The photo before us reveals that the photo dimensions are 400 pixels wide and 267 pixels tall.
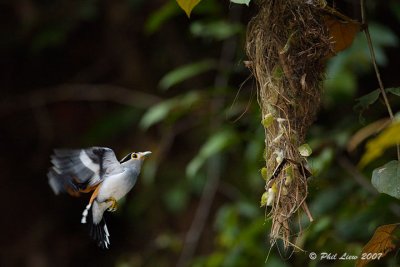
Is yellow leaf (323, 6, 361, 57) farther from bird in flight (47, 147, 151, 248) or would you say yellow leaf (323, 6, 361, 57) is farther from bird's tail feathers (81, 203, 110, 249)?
bird's tail feathers (81, 203, 110, 249)

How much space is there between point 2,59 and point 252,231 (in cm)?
260

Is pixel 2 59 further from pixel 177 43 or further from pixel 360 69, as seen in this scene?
pixel 360 69

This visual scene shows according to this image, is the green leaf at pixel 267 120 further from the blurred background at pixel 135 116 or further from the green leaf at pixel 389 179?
the blurred background at pixel 135 116

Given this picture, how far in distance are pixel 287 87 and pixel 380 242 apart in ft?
1.62

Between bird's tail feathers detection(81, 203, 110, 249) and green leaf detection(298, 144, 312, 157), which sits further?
bird's tail feathers detection(81, 203, 110, 249)

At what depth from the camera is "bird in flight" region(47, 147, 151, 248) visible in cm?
169

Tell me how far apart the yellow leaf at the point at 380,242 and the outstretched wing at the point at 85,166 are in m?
0.71

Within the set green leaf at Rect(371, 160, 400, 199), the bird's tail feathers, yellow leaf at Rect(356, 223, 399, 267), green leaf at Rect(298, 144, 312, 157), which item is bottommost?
yellow leaf at Rect(356, 223, 399, 267)

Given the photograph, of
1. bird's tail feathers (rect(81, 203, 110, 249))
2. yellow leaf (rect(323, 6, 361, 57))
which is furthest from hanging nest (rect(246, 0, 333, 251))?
bird's tail feathers (rect(81, 203, 110, 249))

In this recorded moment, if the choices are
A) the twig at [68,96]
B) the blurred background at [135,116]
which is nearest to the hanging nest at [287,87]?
the blurred background at [135,116]

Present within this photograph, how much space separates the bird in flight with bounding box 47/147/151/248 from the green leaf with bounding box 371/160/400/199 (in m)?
0.58

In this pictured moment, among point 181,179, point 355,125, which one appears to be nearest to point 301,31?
point 355,125

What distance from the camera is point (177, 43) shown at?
4.27 meters

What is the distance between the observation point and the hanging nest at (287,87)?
1.69m
